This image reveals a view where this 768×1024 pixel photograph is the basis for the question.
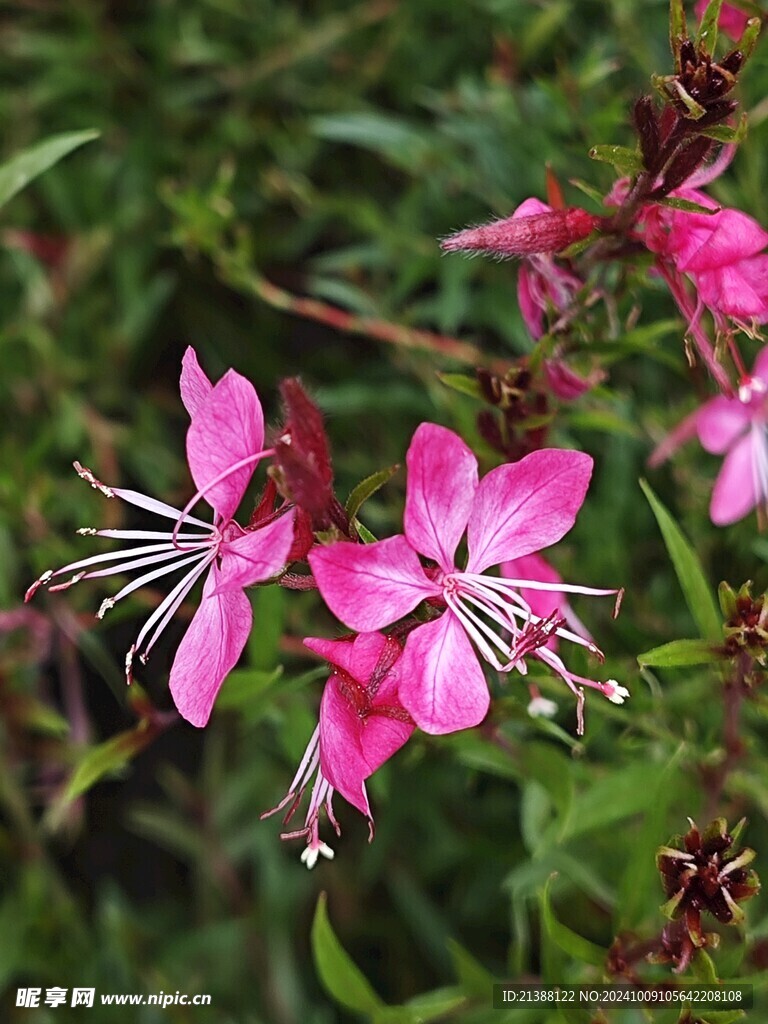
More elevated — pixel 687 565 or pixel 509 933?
pixel 687 565

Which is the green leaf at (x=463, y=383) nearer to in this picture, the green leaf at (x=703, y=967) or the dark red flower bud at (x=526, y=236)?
the dark red flower bud at (x=526, y=236)

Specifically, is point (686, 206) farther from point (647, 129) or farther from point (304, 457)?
point (304, 457)

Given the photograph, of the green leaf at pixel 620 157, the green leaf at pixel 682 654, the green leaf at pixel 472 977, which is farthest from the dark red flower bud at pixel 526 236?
the green leaf at pixel 472 977

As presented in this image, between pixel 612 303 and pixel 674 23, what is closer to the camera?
pixel 674 23

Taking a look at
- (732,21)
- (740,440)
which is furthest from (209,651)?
(732,21)

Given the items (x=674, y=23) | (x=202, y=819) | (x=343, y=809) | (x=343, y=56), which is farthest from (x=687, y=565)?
(x=343, y=56)

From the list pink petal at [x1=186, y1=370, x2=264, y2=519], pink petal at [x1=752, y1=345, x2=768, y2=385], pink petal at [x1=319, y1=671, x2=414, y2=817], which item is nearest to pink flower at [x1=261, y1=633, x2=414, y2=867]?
pink petal at [x1=319, y1=671, x2=414, y2=817]

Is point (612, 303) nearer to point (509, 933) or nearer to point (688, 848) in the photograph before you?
point (688, 848)
